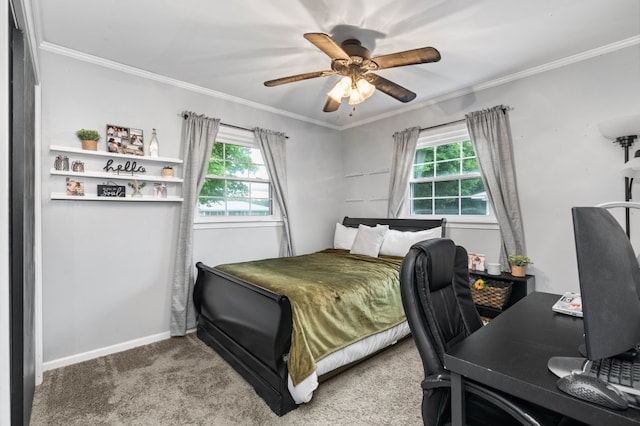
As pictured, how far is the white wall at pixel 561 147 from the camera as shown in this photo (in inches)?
103

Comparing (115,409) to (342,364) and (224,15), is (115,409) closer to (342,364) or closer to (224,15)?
(342,364)

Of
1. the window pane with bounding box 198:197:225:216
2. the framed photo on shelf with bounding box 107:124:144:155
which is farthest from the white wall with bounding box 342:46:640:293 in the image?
the framed photo on shelf with bounding box 107:124:144:155

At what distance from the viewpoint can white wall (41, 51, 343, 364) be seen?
2.54 meters

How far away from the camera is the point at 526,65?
294 cm

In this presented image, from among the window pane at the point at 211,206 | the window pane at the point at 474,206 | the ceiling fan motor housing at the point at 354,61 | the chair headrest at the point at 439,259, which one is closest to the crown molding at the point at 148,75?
the window pane at the point at 211,206

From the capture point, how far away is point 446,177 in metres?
3.74

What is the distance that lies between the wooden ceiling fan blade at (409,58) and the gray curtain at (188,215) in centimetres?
202

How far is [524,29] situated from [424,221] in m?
2.05

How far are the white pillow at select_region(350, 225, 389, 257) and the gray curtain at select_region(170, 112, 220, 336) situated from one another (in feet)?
6.28

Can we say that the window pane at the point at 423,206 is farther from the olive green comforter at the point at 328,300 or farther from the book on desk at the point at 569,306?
the book on desk at the point at 569,306

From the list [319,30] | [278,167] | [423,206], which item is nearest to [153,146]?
[278,167]

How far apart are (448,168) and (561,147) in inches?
Answer: 44.2

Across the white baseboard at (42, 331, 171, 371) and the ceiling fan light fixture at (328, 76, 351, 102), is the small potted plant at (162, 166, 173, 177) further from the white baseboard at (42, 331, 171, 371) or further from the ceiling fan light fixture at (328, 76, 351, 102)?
the ceiling fan light fixture at (328, 76, 351, 102)

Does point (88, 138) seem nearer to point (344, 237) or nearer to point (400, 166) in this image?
point (344, 237)
